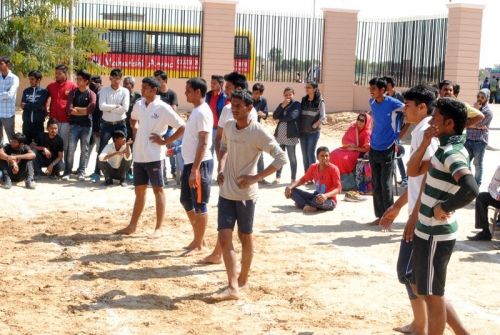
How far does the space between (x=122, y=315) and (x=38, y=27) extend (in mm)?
16381

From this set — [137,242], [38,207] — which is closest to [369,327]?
[137,242]

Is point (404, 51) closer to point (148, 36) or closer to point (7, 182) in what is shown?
point (148, 36)

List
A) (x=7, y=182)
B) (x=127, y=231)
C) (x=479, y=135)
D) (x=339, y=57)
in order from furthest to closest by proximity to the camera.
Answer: (x=339, y=57)
(x=7, y=182)
(x=479, y=135)
(x=127, y=231)

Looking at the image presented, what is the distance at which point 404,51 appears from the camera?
26.8 meters

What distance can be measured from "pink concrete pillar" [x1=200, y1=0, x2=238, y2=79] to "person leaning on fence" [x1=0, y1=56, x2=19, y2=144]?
37.4 feet

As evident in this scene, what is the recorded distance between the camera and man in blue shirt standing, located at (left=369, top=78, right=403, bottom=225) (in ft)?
34.2

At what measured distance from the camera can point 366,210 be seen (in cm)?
1188

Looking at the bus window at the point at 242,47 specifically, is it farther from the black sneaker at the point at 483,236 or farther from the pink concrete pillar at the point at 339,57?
the black sneaker at the point at 483,236

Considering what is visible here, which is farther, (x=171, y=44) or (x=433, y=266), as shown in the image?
(x=171, y=44)

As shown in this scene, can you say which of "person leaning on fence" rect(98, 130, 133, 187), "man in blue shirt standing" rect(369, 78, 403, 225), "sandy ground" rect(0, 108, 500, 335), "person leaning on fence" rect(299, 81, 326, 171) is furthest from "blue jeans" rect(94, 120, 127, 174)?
"man in blue shirt standing" rect(369, 78, 403, 225)

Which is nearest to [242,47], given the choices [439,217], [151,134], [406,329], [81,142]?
[81,142]

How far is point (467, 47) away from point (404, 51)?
312 centimetres

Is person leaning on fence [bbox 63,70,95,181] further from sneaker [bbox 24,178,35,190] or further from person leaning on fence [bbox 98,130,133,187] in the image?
sneaker [bbox 24,178,35,190]

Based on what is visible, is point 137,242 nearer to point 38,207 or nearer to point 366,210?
point 38,207
